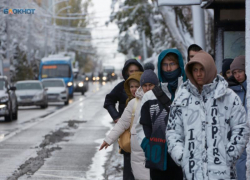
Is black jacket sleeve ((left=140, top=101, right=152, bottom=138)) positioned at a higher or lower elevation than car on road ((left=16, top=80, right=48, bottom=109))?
higher

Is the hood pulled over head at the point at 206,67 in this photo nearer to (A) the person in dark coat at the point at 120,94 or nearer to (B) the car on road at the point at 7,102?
(A) the person in dark coat at the point at 120,94

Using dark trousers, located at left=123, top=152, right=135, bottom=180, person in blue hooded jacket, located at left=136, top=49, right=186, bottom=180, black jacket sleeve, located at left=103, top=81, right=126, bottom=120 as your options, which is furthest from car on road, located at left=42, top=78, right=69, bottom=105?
person in blue hooded jacket, located at left=136, top=49, right=186, bottom=180

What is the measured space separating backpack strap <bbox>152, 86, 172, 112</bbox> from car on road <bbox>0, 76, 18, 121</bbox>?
1633 cm

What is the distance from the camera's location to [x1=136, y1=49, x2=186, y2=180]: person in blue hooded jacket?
15.9 feet

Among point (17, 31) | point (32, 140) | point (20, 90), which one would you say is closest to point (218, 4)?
point (32, 140)

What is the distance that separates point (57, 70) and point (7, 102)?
22311mm

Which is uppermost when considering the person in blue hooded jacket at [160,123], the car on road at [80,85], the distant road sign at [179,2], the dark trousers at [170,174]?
the distant road sign at [179,2]

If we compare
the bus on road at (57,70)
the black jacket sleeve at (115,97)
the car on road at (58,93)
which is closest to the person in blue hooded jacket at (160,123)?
the black jacket sleeve at (115,97)

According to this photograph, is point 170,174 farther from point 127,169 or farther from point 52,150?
point 52,150

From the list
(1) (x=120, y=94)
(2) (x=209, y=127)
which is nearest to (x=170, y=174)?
(2) (x=209, y=127)

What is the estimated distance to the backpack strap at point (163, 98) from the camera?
4.91 meters

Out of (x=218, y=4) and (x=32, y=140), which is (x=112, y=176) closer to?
(x=218, y=4)

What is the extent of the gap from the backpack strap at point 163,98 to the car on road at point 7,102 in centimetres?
1633

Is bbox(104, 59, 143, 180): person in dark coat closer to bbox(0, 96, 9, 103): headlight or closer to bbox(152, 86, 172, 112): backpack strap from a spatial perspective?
bbox(152, 86, 172, 112): backpack strap
